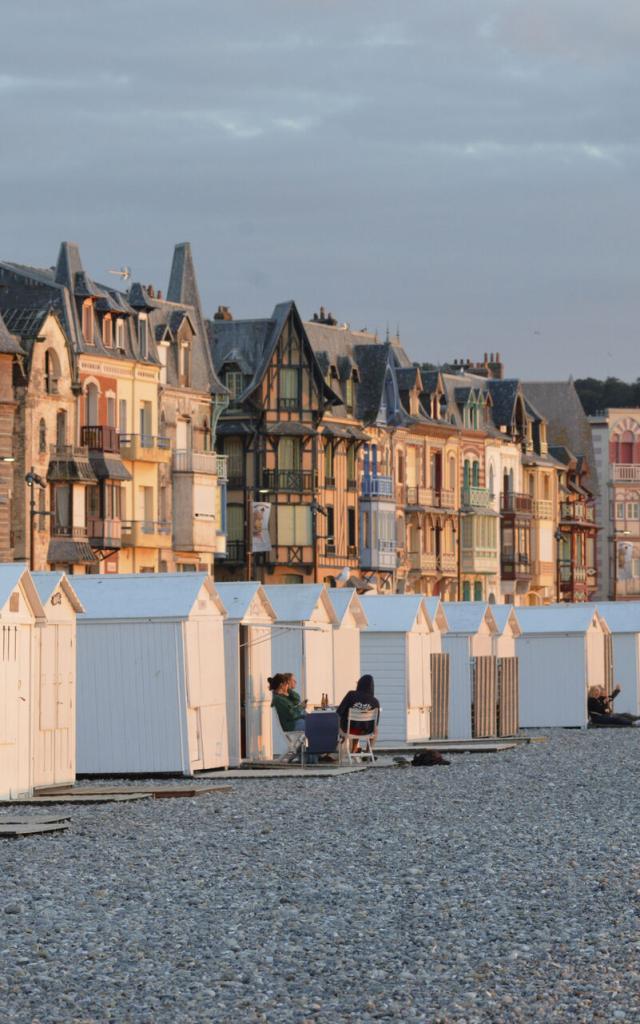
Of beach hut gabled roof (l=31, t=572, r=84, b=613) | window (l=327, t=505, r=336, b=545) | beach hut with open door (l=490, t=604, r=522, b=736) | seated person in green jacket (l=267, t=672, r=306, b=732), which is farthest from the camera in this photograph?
window (l=327, t=505, r=336, b=545)

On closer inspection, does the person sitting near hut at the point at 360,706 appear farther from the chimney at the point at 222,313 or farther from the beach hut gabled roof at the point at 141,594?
the chimney at the point at 222,313

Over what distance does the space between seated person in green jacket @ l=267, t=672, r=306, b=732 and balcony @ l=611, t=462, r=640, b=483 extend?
107891 mm

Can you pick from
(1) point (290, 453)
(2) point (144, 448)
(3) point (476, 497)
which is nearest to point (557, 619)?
(2) point (144, 448)

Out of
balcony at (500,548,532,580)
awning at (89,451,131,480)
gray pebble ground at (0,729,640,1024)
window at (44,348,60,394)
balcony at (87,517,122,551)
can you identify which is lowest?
gray pebble ground at (0,729,640,1024)

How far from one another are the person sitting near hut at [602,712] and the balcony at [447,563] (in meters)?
43.7

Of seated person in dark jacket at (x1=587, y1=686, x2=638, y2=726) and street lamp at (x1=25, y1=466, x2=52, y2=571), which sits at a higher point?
street lamp at (x1=25, y1=466, x2=52, y2=571)

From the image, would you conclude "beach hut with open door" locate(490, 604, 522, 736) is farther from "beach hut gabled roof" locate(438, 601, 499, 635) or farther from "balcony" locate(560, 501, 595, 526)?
"balcony" locate(560, 501, 595, 526)

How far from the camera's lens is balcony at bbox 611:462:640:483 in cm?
14212

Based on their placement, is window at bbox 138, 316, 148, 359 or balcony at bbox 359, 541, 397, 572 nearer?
window at bbox 138, 316, 148, 359

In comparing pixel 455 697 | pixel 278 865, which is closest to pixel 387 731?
pixel 455 697

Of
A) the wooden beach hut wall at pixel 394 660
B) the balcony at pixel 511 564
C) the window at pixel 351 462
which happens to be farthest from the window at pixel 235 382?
the wooden beach hut wall at pixel 394 660

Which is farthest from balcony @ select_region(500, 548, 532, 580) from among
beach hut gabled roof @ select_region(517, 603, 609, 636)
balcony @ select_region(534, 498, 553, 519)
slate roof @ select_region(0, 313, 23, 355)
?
beach hut gabled roof @ select_region(517, 603, 609, 636)

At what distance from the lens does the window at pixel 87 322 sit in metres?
72.1

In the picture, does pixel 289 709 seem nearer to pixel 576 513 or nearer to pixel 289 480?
pixel 289 480
